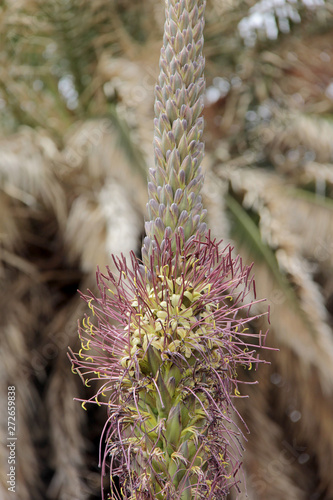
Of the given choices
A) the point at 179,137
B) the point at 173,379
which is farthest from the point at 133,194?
the point at 173,379

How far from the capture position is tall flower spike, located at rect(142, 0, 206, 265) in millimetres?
1713

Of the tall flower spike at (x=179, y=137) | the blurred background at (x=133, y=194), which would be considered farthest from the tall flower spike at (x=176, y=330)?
the blurred background at (x=133, y=194)

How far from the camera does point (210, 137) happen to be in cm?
622

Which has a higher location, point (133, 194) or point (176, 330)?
point (176, 330)

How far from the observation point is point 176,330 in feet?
5.63

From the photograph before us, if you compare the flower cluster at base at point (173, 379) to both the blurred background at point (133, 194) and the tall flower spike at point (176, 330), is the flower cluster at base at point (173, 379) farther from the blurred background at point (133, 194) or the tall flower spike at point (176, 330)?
the blurred background at point (133, 194)

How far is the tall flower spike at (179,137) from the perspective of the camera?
5.62ft

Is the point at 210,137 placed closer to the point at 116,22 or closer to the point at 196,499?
the point at 116,22

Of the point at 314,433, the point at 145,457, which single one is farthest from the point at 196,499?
the point at 314,433

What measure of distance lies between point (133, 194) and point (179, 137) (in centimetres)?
300

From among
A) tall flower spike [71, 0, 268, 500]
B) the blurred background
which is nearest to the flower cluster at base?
tall flower spike [71, 0, 268, 500]

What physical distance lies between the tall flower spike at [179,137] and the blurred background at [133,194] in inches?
91.3

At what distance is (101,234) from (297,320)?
5.14 ft

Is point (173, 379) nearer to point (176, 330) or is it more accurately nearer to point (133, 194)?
point (176, 330)
